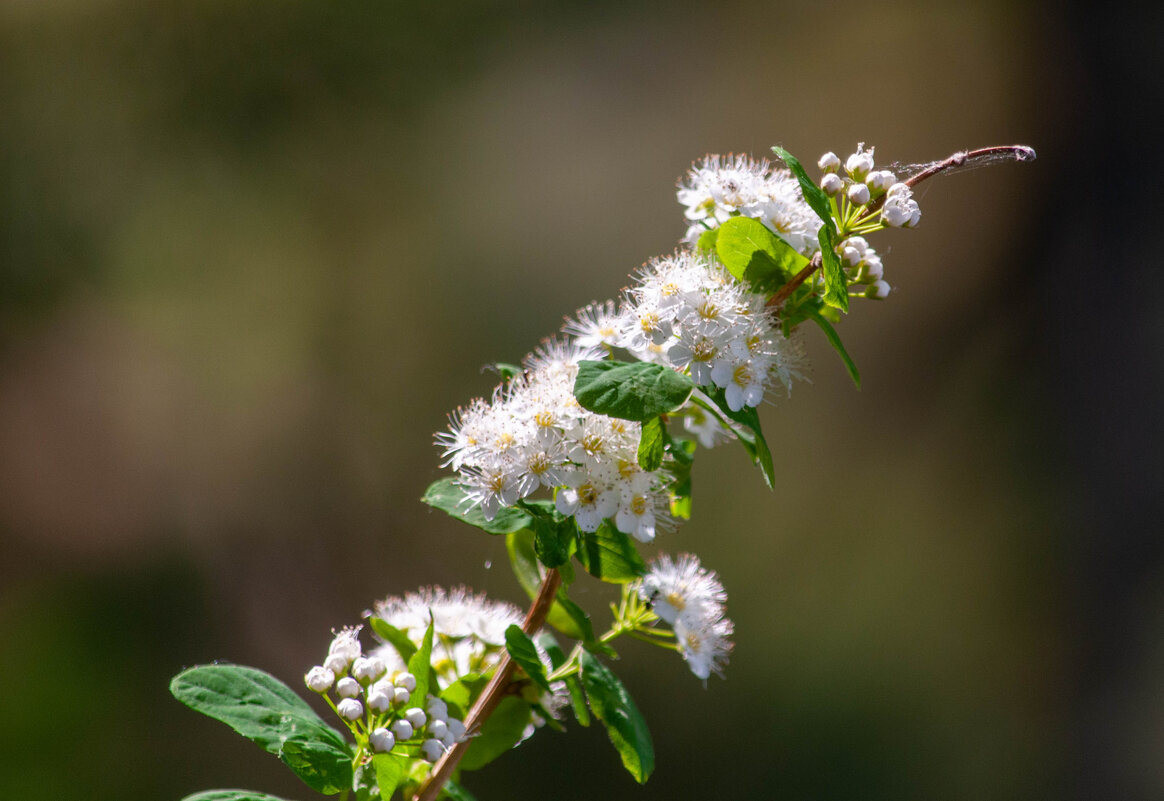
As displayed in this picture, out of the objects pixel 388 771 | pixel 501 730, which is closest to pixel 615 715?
pixel 501 730

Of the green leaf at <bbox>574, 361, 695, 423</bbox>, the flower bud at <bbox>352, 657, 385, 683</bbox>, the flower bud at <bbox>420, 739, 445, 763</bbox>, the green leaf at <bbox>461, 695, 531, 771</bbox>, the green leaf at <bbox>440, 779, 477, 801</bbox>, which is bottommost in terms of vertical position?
the green leaf at <bbox>440, 779, 477, 801</bbox>

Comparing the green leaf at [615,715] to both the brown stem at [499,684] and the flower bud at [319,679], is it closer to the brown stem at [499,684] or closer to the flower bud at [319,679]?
the brown stem at [499,684]

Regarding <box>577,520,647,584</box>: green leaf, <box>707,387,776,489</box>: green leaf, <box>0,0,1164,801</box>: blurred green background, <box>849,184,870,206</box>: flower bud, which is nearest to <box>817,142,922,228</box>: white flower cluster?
<box>849,184,870,206</box>: flower bud

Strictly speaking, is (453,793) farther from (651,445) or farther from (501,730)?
(651,445)

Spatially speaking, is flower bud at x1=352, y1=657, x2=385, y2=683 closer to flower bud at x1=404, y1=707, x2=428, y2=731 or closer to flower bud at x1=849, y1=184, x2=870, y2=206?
flower bud at x1=404, y1=707, x2=428, y2=731

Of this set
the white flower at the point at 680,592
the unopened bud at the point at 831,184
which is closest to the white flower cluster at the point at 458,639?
the white flower at the point at 680,592

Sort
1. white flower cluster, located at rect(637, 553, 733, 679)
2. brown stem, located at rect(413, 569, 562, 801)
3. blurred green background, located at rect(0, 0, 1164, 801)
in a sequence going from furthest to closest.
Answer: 1. blurred green background, located at rect(0, 0, 1164, 801)
2. white flower cluster, located at rect(637, 553, 733, 679)
3. brown stem, located at rect(413, 569, 562, 801)

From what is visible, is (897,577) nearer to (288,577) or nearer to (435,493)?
(288,577)
